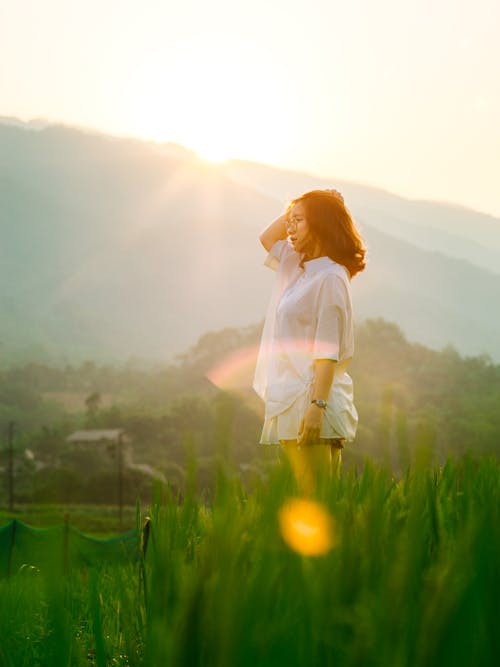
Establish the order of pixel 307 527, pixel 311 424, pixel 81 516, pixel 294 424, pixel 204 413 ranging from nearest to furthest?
pixel 307 527, pixel 311 424, pixel 294 424, pixel 81 516, pixel 204 413

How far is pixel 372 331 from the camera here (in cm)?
7156

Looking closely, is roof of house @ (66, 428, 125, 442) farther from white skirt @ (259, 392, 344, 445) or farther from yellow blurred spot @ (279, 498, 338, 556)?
yellow blurred spot @ (279, 498, 338, 556)

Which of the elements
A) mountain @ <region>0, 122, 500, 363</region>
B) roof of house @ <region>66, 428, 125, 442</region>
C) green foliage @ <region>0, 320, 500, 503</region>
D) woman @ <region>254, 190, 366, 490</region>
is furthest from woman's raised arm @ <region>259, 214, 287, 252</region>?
mountain @ <region>0, 122, 500, 363</region>

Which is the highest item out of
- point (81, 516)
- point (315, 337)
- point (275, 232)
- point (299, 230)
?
point (275, 232)

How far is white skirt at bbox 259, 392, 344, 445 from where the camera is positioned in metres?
3.61

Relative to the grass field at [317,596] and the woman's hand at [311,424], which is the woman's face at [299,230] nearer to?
the woman's hand at [311,424]

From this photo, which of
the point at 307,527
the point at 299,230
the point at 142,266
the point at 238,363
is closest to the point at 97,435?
the point at 238,363

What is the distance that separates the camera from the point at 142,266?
16738 cm

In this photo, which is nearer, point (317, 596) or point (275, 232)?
point (317, 596)

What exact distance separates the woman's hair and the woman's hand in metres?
0.66

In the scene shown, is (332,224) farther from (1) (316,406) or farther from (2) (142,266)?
(2) (142,266)

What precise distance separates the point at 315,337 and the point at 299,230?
1.57 ft

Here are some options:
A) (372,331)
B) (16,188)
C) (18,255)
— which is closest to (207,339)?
(372,331)

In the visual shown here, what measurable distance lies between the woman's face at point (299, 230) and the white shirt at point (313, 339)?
8 cm
